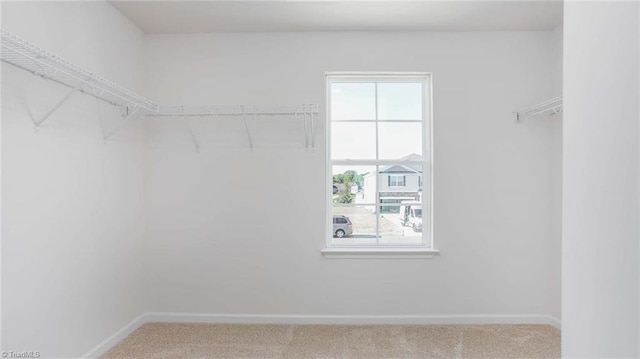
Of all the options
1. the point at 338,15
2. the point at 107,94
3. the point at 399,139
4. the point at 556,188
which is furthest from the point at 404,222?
the point at 107,94

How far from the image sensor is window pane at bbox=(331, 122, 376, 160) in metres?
2.83

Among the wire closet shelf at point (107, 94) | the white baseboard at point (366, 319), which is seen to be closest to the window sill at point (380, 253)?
the white baseboard at point (366, 319)

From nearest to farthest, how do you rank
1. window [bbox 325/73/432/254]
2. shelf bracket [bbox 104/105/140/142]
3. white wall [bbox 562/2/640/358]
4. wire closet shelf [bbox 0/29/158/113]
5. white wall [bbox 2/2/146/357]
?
1. white wall [bbox 562/2/640/358]
2. wire closet shelf [bbox 0/29/158/113]
3. white wall [bbox 2/2/146/357]
4. shelf bracket [bbox 104/105/140/142]
5. window [bbox 325/73/432/254]

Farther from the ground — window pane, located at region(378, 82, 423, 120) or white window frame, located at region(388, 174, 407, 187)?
window pane, located at region(378, 82, 423, 120)

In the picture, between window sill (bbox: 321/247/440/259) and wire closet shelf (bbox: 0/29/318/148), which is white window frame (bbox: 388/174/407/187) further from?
wire closet shelf (bbox: 0/29/318/148)

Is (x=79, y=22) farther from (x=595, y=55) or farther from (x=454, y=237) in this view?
(x=454, y=237)

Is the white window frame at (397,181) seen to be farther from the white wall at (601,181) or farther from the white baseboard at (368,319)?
the white wall at (601,181)

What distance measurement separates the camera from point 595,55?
937 millimetres

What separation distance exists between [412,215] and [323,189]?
2.62 feet

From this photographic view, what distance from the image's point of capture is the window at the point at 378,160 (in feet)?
9.25

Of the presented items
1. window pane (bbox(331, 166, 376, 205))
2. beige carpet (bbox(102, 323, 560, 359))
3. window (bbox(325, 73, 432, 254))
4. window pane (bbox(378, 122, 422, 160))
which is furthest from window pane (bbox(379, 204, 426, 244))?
beige carpet (bbox(102, 323, 560, 359))

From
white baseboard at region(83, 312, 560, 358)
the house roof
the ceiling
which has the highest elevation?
the ceiling

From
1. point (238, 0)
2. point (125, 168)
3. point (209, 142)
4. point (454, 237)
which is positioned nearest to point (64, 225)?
point (125, 168)

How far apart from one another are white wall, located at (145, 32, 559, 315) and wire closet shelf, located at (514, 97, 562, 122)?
0.07m
